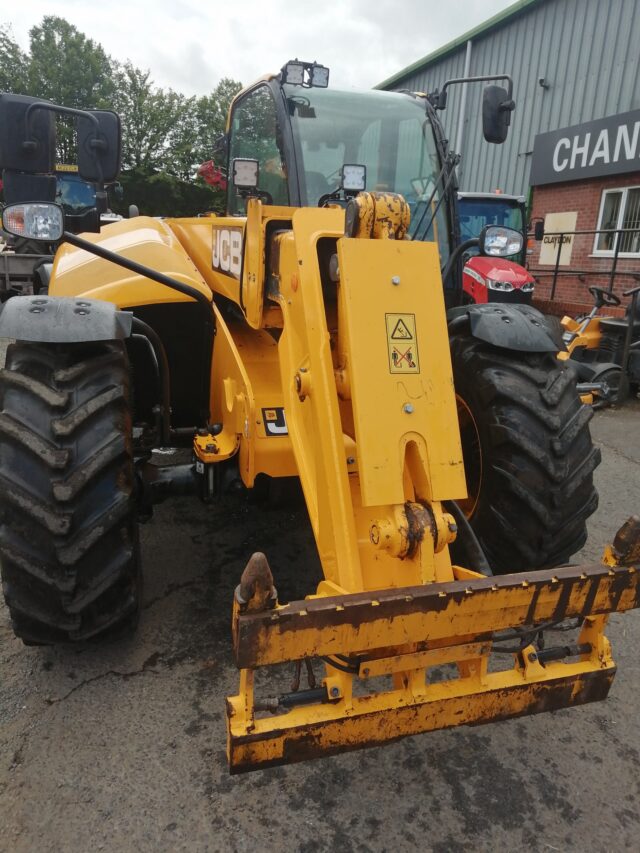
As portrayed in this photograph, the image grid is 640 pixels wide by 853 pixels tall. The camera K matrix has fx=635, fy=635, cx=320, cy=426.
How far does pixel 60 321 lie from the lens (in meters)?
2.31

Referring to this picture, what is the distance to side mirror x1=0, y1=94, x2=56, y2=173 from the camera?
7.32 feet

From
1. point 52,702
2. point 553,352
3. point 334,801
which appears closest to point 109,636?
point 52,702

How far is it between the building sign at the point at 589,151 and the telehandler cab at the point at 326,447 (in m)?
9.95

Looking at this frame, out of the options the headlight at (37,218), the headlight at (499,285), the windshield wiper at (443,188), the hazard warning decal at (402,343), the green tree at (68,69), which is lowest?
the headlight at (499,285)

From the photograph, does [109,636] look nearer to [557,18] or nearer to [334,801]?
[334,801]

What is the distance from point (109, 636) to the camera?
7.77 feet

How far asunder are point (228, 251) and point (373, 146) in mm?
1197

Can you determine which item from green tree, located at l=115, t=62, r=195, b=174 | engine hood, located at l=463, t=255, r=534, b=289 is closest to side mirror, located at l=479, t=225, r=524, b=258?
engine hood, located at l=463, t=255, r=534, b=289

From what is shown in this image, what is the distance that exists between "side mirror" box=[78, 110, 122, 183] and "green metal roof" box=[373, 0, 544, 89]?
1434cm

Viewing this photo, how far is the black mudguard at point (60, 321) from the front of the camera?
89.0 inches

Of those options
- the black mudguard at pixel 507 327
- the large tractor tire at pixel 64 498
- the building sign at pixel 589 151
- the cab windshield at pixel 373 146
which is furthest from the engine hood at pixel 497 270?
the building sign at pixel 589 151

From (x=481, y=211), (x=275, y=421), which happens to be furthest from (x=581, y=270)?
(x=275, y=421)

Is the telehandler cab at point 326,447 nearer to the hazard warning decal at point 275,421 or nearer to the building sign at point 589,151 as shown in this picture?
the hazard warning decal at point 275,421

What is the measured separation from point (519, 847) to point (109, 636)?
5.01 ft
